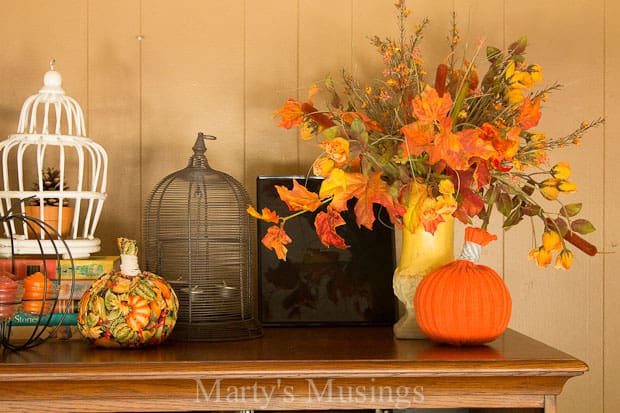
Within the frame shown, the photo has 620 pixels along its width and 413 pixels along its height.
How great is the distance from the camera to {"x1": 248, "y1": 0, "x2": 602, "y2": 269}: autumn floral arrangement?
40.9 inches

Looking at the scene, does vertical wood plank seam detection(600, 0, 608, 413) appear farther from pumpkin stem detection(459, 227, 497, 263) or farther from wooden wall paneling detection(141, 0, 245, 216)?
wooden wall paneling detection(141, 0, 245, 216)

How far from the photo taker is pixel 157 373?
984 mm

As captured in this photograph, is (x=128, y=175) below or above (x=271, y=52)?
below

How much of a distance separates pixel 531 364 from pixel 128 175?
0.86 metres

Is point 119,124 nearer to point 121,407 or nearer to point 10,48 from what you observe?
point 10,48

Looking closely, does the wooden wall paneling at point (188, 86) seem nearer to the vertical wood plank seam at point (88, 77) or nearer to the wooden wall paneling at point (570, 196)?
the vertical wood plank seam at point (88, 77)

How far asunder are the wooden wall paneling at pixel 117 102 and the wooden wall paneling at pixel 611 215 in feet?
3.18

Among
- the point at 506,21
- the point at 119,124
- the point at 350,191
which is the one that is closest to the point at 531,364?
the point at 350,191

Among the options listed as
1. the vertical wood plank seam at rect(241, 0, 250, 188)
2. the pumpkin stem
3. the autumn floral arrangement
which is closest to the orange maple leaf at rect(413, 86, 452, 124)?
the autumn floral arrangement

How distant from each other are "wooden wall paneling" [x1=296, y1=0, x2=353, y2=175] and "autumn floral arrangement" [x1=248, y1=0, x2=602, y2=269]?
255 millimetres

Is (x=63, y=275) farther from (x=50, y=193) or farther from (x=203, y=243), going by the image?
(x=203, y=243)

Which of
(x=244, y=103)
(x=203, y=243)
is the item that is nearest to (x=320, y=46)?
(x=244, y=103)

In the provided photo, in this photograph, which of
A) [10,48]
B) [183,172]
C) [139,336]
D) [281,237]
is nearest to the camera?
[139,336]

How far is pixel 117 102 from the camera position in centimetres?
147
